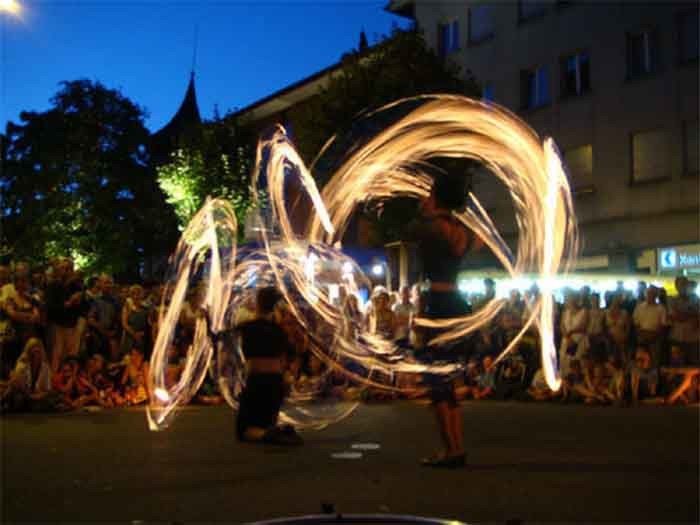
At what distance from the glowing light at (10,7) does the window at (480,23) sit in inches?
756

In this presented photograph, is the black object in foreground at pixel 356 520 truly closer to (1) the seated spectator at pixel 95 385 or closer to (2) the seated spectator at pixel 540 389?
(1) the seated spectator at pixel 95 385

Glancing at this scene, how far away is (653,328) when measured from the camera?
12.5 metres

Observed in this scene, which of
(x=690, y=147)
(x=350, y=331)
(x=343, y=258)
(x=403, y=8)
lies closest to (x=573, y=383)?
(x=350, y=331)

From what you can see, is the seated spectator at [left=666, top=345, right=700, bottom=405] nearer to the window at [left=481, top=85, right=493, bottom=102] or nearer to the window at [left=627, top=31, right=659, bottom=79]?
the window at [left=627, top=31, right=659, bottom=79]

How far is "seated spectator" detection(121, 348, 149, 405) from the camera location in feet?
39.7

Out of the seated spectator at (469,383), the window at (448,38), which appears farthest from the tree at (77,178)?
the seated spectator at (469,383)

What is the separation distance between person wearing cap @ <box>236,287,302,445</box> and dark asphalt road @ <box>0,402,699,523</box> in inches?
11.8

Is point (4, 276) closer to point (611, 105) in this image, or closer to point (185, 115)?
point (611, 105)

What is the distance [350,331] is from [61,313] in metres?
4.37

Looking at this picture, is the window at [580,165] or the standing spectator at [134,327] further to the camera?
the window at [580,165]

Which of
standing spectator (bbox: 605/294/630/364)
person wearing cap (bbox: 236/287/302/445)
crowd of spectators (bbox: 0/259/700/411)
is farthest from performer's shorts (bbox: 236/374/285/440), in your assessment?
standing spectator (bbox: 605/294/630/364)

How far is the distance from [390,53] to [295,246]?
10667 mm

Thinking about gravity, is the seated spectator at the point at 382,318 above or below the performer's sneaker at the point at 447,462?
above

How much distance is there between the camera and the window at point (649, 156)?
73.6ft
